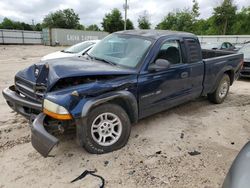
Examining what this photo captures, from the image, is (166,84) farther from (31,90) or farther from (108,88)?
(31,90)

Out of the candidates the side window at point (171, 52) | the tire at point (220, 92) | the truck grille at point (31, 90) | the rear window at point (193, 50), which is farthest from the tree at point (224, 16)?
the truck grille at point (31, 90)

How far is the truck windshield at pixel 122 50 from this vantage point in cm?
364

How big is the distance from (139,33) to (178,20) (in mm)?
43353

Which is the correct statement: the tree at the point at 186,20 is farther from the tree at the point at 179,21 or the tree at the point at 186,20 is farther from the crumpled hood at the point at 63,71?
the crumpled hood at the point at 63,71

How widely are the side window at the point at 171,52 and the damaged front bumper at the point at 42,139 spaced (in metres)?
2.23

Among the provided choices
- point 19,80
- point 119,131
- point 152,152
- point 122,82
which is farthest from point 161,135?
point 19,80

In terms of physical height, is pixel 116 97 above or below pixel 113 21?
below

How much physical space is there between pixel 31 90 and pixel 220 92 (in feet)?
14.8

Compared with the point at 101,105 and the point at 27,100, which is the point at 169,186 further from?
the point at 27,100

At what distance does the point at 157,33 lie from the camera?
406 cm

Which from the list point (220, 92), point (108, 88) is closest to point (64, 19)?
point (220, 92)

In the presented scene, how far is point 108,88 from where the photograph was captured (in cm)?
307

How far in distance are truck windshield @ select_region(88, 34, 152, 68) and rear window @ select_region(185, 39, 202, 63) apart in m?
1.03

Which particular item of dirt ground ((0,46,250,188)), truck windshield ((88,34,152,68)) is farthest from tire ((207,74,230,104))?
truck windshield ((88,34,152,68))
